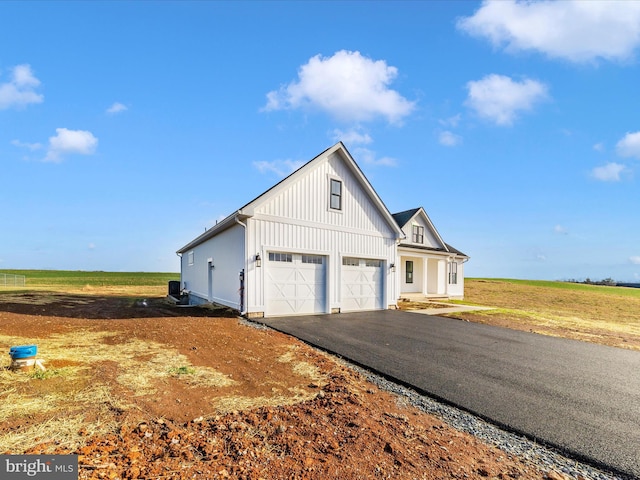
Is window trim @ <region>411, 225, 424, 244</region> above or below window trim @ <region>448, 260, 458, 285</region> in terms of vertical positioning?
above

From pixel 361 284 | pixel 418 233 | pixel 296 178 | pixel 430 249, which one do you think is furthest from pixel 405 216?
pixel 296 178

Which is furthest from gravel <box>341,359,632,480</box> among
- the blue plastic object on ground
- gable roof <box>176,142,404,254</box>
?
gable roof <box>176,142,404,254</box>

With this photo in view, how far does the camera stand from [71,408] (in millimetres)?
4012

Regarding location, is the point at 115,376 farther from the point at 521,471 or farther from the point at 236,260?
the point at 236,260

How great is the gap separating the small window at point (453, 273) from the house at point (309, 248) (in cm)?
1109

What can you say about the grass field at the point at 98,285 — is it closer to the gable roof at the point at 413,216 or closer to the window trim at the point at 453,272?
the gable roof at the point at 413,216

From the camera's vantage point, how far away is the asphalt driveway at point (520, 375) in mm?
4066

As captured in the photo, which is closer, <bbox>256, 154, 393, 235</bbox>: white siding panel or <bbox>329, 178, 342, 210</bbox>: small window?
<bbox>256, 154, 393, 235</bbox>: white siding panel

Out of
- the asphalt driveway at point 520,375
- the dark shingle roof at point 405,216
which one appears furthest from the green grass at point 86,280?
the asphalt driveway at point 520,375

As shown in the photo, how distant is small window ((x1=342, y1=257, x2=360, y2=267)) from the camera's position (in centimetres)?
1497

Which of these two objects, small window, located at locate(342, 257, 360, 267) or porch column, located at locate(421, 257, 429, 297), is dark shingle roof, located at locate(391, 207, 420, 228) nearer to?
porch column, located at locate(421, 257, 429, 297)

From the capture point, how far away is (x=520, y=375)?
624 cm

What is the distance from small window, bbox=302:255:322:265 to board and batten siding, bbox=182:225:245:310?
263cm

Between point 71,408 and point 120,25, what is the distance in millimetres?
11015
